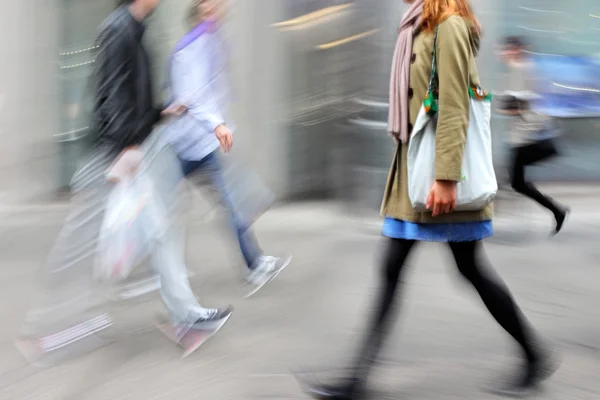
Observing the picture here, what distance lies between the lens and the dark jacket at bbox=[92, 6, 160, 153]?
3.84m

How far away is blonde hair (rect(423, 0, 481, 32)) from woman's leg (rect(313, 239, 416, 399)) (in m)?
0.88

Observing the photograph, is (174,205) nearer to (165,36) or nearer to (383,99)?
(383,99)

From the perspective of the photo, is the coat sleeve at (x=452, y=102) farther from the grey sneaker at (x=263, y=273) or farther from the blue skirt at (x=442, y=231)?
the grey sneaker at (x=263, y=273)

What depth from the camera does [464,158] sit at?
3.19 meters

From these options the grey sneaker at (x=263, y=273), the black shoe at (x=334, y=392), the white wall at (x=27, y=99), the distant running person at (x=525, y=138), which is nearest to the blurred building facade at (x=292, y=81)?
the white wall at (x=27, y=99)

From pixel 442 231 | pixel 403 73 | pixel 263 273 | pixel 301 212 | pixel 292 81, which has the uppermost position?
pixel 403 73

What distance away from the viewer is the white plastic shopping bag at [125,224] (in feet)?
12.9

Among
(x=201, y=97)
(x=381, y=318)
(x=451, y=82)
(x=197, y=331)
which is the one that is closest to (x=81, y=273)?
(x=197, y=331)

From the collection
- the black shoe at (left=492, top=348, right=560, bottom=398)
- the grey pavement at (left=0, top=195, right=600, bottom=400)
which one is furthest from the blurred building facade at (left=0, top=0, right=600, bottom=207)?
the black shoe at (left=492, top=348, right=560, bottom=398)

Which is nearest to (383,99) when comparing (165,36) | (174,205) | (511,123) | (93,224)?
(511,123)

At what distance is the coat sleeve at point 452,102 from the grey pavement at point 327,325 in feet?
1.89

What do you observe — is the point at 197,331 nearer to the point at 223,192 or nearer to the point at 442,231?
the point at 223,192

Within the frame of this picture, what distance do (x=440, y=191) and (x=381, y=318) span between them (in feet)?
1.96

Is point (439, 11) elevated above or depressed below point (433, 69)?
above
